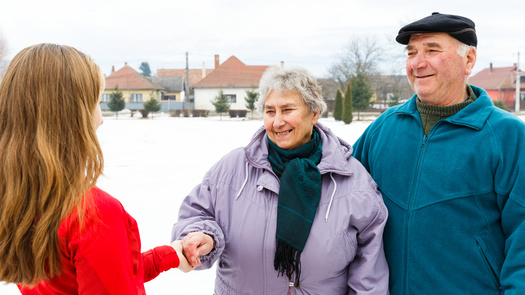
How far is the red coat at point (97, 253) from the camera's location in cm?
130

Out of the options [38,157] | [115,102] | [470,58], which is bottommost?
[38,157]

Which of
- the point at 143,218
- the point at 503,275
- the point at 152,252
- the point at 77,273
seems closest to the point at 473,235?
the point at 503,275

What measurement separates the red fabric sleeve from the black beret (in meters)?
1.54

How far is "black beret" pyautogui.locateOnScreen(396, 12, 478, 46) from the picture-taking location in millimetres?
2076

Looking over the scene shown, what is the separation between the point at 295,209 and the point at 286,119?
484 mm

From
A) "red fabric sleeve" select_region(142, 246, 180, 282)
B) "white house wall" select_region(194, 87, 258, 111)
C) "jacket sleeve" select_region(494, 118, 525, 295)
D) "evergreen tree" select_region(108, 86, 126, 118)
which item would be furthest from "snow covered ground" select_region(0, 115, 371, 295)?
"white house wall" select_region(194, 87, 258, 111)

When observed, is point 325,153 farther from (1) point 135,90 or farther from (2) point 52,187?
(1) point 135,90

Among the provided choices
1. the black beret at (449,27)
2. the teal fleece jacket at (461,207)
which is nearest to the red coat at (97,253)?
the teal fleece jacket at (461,207)

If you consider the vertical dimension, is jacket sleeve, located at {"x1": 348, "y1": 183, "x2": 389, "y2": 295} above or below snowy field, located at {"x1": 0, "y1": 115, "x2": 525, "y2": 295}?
above

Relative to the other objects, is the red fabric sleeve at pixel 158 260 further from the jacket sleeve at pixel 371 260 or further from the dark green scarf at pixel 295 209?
the jacket sleeve at pixel 371 260

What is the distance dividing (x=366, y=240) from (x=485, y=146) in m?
0.69

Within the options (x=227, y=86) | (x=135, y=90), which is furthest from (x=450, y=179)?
(x=135, y=90)

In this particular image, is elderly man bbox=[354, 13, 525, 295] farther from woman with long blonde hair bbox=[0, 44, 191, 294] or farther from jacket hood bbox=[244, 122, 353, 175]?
woman with long blonde hair bbox=[0, 44, 191, 294]

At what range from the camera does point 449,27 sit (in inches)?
81.6
